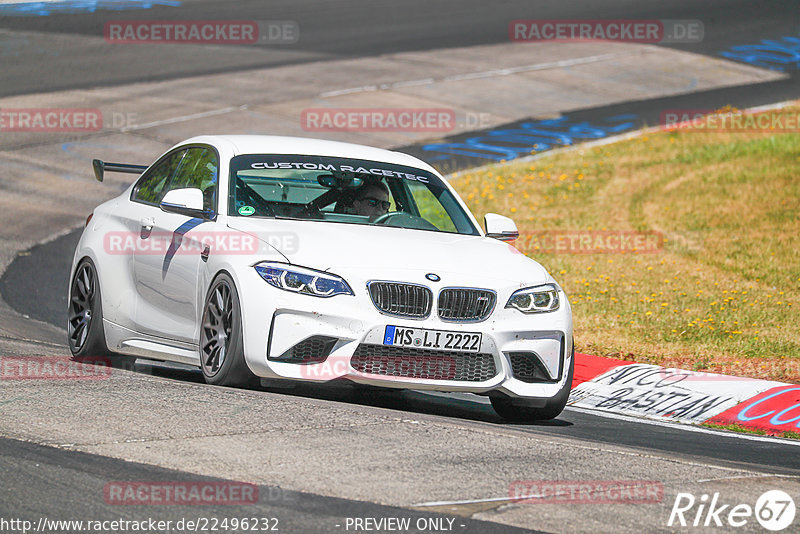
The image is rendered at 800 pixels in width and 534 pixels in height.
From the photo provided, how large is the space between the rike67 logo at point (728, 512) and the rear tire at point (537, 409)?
2.19 m

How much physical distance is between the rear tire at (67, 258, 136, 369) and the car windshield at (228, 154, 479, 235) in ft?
4.99

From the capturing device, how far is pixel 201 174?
8.72 m

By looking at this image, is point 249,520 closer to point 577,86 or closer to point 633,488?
point 633,488

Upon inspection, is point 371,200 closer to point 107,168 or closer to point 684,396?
point 107,168

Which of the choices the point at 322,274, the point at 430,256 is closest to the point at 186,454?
the point at 322,274

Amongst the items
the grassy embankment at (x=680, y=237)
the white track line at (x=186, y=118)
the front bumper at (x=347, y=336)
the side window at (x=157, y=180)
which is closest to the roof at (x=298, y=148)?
the side window at (x=157, y=180)

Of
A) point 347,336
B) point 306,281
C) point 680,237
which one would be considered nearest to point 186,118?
point 680,237

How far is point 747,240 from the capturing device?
15.5m

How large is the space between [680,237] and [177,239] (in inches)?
364

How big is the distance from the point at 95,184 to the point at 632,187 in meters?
8.08

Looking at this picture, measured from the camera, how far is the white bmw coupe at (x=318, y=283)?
23.6 feet

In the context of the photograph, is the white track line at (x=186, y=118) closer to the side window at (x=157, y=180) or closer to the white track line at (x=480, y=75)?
the white track line at (x=480, y=75)

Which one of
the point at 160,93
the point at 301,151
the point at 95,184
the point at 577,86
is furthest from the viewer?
the point at 577,86

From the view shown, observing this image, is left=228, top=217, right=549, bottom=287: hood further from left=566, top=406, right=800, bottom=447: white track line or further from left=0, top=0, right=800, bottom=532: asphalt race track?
left=566, top=406, right=800, bottom=447: white track line
